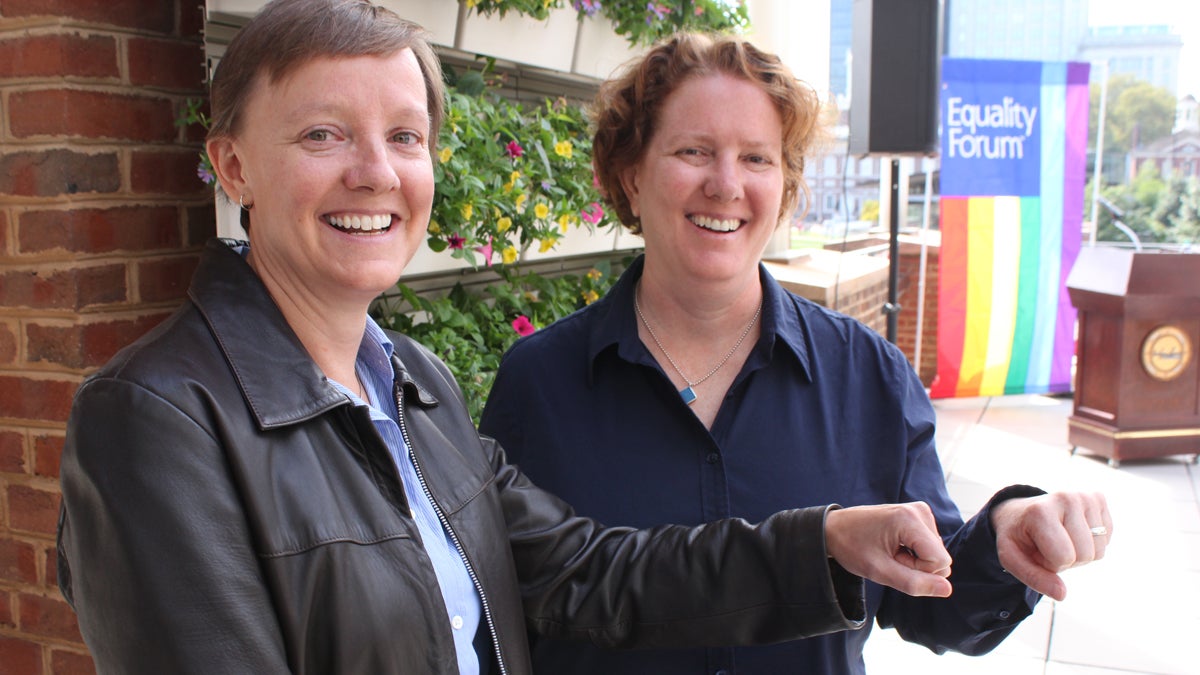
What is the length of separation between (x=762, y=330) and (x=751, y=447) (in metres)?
0.22

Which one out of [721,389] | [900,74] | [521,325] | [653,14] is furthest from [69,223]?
[900,74]

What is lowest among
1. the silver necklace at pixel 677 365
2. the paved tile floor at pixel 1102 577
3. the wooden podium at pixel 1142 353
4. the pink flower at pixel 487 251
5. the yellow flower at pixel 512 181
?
the paved tile floor at pixel 1102 577

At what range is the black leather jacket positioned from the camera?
90 centimetres

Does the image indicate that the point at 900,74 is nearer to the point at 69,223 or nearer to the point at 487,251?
the point at 487,251

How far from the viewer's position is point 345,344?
1.24 m

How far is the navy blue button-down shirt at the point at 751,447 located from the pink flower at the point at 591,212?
1486mm

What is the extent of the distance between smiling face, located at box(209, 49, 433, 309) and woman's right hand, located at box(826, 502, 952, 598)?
2.27 feet

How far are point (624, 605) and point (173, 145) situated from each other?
4.62 feet

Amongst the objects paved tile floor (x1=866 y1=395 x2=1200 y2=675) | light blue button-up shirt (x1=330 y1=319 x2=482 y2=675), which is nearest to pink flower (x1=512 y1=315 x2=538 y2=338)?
light blue button-up shirt (x1=330 y1=319 x2=482 y2=675)

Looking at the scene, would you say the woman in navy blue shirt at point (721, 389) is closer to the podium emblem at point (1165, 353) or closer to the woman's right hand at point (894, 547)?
the woman's right hand at point (894, 547)

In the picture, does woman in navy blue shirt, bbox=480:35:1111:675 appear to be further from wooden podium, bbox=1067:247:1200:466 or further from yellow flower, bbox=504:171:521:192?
wooden podium, bbox=1067:247:1200:466

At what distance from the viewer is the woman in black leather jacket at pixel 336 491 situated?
916 mm

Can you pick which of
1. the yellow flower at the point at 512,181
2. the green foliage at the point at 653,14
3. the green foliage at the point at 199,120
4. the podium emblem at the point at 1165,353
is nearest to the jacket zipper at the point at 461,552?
the green foliage at the point at 199,120

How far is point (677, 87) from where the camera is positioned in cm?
179
